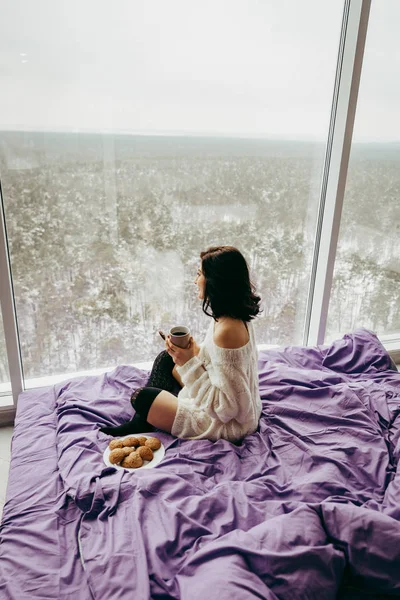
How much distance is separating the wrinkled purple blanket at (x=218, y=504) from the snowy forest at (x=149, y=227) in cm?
46

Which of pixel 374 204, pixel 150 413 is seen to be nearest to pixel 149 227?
pixel 150 413

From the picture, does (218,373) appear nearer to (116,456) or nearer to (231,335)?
(231,335)

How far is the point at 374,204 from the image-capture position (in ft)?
9.19

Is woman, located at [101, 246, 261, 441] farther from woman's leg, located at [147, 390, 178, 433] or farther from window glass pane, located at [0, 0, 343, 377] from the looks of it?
window glass pane, located at [0, 0, 343, 377]

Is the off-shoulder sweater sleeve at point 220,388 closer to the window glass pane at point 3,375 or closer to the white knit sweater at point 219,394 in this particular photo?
the white knit sweater at point 219,394

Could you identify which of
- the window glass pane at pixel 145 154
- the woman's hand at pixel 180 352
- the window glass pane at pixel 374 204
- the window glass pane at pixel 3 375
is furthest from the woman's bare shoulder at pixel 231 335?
the window glass pane at pixel 374 204

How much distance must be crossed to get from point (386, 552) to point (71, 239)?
5.94ft

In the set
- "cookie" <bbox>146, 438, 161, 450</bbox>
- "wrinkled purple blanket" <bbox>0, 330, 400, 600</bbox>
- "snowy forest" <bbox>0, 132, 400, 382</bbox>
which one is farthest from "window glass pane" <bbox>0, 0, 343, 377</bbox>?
"cookie" <bbox>146, 438, 161, 450</bbox>

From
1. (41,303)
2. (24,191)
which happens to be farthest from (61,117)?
(41,303)

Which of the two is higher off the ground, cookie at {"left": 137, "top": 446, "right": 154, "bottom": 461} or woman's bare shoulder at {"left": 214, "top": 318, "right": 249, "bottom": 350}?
woman's bare shoulder at {"left": 214, "top": 318, "right": 249, "bottom": 350}

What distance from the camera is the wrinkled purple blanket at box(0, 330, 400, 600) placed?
1.08m

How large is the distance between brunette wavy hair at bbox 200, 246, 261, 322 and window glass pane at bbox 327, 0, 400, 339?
4.58ft

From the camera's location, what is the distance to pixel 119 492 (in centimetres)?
136

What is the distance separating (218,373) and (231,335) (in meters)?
0.14
